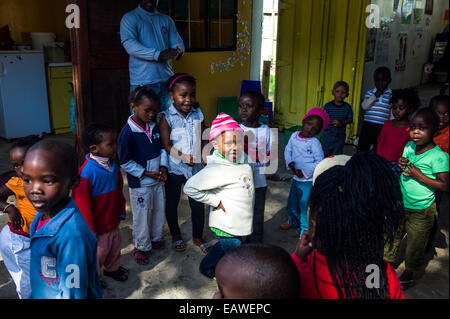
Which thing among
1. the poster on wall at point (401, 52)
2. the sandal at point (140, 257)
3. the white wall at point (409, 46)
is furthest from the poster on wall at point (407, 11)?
the sandal at point (140, 257)

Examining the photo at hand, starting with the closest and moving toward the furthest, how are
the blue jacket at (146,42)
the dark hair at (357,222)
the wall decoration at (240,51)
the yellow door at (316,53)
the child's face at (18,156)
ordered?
the dark hair at (357,222), the child's face at (18,156), the blue jacket at (146,42), the yellow door at (316,53), the wall decoration at (240,51)

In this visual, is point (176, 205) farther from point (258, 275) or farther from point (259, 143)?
point (258, 275)

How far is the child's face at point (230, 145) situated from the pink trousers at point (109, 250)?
3.16 feet

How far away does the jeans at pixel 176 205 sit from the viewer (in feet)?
10.3

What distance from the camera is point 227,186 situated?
8.32 feet

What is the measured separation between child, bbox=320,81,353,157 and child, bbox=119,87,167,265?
2403 mm

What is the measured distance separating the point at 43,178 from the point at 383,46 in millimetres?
7878

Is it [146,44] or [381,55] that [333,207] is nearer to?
[146,44]

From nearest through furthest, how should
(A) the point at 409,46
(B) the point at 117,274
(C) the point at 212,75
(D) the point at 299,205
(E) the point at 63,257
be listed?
(E) the point at 63,257
(B) the point at 117,274
(D) the point at 299,205
(C) the point at 212,75
(A) the point at 409,46

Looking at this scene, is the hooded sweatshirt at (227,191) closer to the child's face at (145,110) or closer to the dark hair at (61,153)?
the child's face at (145,110)

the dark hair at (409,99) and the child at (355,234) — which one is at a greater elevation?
the dark hair at (409,99)

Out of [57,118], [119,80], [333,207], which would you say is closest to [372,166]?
[333,207]

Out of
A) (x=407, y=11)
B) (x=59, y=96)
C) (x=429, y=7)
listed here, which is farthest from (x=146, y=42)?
(x=429, y=7)

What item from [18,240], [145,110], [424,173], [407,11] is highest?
[407,11]
